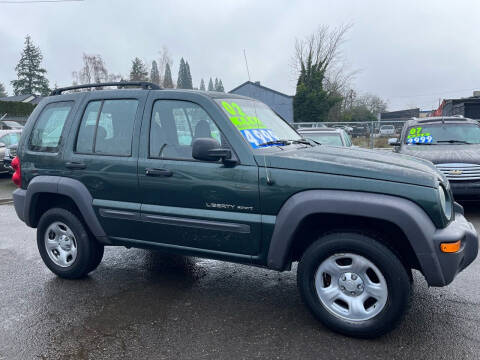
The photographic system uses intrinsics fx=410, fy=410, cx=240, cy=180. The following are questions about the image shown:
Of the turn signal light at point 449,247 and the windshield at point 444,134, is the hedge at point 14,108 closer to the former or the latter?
the windshield at point 444,134

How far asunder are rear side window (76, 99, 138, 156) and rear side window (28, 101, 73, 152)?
0.96 feet

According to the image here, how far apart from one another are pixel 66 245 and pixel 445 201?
3.70 meters

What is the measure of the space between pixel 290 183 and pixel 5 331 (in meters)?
2.62

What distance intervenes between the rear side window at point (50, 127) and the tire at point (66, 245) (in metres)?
0.69

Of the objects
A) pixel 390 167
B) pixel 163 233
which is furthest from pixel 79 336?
pixel 390 167

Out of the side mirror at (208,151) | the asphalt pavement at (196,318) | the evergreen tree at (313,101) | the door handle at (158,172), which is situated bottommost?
the asphalt pavement at (196,318)

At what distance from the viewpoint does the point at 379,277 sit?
301cm

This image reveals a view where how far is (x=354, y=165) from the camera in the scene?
10.2 ft

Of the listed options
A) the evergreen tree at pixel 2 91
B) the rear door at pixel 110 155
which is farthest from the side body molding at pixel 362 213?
the evergreen tree at pixel 2 91

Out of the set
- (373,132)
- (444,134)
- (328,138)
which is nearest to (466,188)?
(444,134)

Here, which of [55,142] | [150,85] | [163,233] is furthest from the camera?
[55,142]

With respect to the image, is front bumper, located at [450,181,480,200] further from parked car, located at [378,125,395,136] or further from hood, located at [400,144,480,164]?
parked car, located at [378,125,395,136]

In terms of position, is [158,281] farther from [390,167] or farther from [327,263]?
[390,167]

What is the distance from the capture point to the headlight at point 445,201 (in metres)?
2.97
